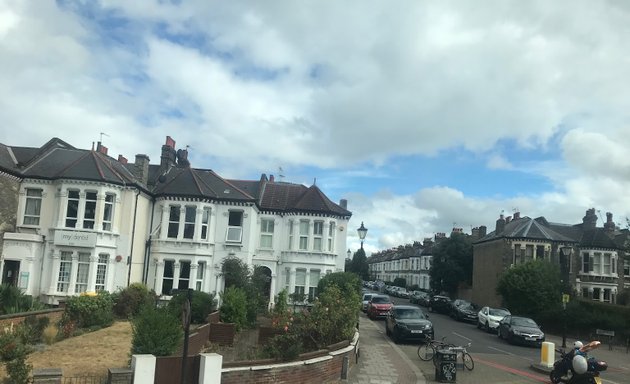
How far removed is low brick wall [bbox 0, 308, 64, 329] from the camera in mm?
16300

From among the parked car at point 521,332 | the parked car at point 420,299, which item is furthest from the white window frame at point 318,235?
the parked car at point 420,299

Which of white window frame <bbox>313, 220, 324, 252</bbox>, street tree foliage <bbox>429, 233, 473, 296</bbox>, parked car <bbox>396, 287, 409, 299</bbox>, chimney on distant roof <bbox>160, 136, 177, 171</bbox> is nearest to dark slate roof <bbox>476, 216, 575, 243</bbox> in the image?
street tree foliage <bbox>429, 233, 473, 296</bbox>

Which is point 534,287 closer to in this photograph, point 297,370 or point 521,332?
point 521,332

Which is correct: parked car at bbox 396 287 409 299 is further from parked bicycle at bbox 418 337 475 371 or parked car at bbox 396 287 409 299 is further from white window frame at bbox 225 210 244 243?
parked bicycle at bbox 418 337 475 371

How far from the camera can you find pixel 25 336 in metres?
12.4

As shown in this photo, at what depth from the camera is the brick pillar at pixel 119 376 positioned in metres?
8.82

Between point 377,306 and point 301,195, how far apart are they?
30.8ft

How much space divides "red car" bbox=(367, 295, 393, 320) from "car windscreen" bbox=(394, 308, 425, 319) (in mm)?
10274

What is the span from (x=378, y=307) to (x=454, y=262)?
26.1 metres

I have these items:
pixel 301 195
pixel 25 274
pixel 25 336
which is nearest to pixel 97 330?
pixel 25 336

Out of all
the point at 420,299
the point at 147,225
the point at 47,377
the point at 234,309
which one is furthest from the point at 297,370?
the point at 420,299

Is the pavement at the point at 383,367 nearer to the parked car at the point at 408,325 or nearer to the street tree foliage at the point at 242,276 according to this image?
the parked car at the point at 408,325

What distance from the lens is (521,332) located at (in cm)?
2542

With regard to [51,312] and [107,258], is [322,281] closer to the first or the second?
[107,258]
